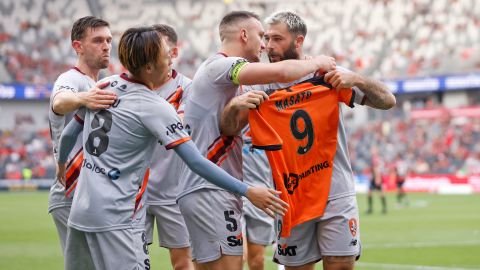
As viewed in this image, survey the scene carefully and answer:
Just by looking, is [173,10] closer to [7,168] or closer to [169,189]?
[7,168]

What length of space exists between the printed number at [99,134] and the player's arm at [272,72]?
1.04 meters

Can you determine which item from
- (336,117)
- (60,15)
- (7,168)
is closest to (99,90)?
(336,117)

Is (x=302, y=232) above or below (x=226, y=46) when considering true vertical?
below

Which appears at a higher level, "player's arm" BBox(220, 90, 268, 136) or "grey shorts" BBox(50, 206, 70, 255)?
"player's arm" BBox(220, 90, 268, 136)

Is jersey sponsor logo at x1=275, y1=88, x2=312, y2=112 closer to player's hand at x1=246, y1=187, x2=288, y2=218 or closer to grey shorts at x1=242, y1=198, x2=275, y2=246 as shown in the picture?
player's hand at x1=246, y1=187, x2=288, y2=218

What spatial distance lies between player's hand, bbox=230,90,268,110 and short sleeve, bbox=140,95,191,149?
0.81 m

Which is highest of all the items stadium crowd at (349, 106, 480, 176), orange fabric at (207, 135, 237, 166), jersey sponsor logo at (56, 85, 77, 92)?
jersey sponsor logo at (56, 85, 77, 92)

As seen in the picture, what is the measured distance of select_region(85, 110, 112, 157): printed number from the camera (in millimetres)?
5270

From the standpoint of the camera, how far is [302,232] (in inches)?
259

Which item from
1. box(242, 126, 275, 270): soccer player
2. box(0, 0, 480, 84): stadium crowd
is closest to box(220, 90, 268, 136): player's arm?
box(242, 126, 275, 270): soccer player

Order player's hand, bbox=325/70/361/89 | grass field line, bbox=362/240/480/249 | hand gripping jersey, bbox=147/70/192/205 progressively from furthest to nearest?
grass field line, bbox=362/240/480/249, hand gripping jersey, bbox=147/70/192/205, player's hand, bbox=325/70/361/89

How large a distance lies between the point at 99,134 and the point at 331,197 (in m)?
2.09

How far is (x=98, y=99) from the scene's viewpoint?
5312 millimetres

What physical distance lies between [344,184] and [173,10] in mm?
46469
